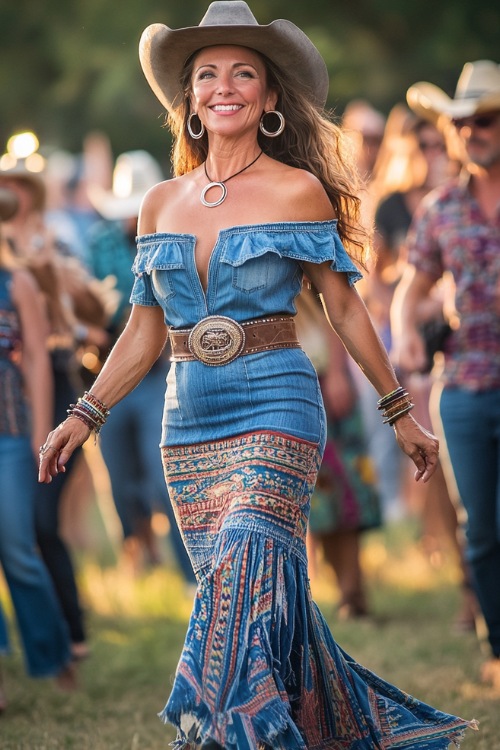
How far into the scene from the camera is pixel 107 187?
1634cm

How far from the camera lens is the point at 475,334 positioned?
725 centimetres

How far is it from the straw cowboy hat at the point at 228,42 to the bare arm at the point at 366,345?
70 centimetres

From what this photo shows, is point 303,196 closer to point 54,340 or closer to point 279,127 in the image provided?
point 279,127

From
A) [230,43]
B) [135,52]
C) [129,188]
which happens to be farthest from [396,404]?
[135,52]

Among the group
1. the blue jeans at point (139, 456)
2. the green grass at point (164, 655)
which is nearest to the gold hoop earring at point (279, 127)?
the green grass at point (164, 655)

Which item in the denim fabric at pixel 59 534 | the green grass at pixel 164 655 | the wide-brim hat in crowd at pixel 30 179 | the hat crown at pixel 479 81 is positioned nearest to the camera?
the green grass at pixel 164 655

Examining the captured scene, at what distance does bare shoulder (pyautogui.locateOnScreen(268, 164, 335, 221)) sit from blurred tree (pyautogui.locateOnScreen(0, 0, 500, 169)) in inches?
475

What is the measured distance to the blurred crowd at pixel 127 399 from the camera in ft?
24.0

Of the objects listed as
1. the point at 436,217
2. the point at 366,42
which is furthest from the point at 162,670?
the point at 366,42

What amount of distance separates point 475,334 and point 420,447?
6.71 feet

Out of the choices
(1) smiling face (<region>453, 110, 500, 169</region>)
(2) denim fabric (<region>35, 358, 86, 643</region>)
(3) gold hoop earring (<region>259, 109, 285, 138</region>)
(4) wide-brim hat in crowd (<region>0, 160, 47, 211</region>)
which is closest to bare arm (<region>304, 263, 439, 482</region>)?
(3) gold hoop earring (<region>259, 109, 285, 138</region>)

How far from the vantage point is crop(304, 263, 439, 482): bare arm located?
5.30 meters

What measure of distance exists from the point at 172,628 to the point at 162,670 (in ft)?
2.97

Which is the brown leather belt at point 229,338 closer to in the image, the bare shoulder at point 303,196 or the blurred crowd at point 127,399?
the bare shoulder at point 303,196
